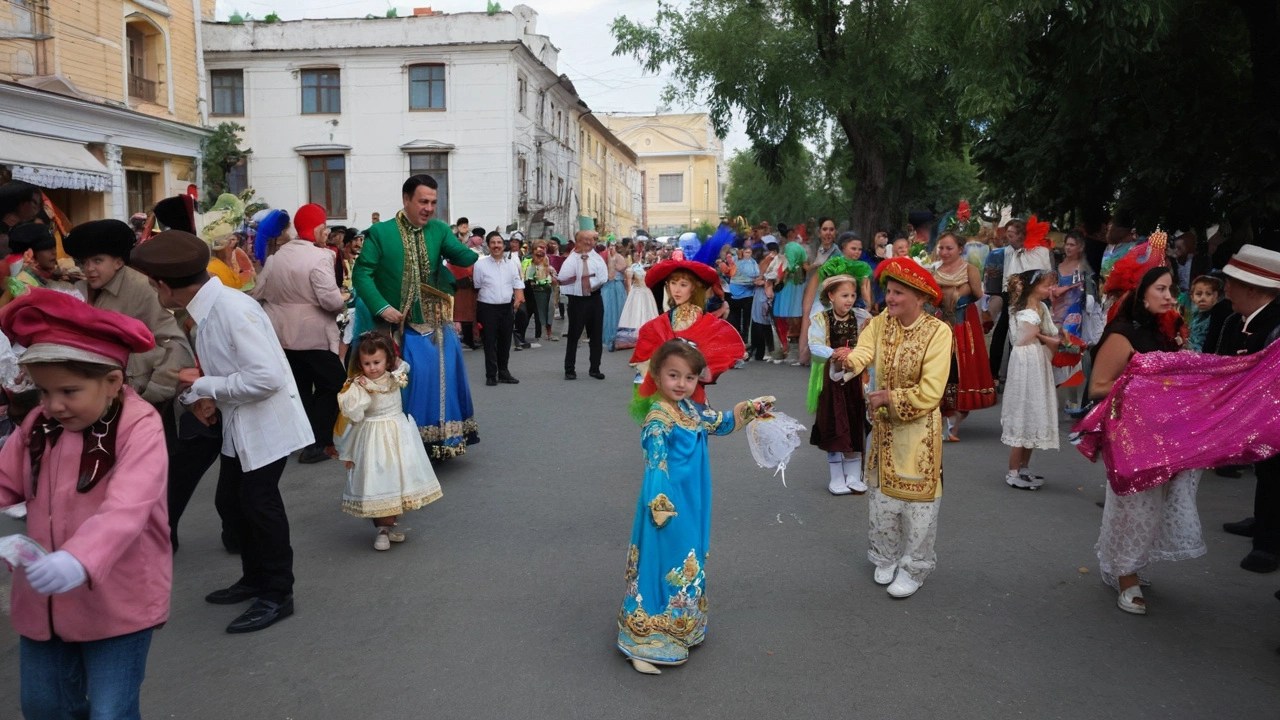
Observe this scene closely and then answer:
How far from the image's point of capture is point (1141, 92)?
11.1 metres

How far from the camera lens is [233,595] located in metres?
5.04

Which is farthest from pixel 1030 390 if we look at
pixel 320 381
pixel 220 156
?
pixel 220 156

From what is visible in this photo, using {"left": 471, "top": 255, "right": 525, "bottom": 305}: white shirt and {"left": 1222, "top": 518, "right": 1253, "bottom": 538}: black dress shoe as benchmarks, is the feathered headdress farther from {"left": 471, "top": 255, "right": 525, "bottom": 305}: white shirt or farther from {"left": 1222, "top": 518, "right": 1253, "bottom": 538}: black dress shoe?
{"left": 471, "top": 255, "right": 525, "bottom": 305}: white shirt

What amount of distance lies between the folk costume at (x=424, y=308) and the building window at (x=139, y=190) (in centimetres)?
1926

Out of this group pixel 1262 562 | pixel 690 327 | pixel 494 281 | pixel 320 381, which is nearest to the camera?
pixel 690 327

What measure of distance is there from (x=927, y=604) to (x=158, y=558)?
11.8 feet

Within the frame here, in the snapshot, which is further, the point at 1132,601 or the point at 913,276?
the point at 913,276

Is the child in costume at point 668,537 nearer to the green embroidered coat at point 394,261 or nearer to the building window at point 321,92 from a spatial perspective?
the green embroidered coat at point 394,261

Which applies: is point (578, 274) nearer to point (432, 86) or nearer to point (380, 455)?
point (380, 455)

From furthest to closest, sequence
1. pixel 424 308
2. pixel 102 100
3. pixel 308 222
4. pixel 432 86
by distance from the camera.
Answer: pixel 432 86 < pixel 102 100 < pixel 308 222 < pixel 424 308

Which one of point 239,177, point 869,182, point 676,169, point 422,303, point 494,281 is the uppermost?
point 676,169

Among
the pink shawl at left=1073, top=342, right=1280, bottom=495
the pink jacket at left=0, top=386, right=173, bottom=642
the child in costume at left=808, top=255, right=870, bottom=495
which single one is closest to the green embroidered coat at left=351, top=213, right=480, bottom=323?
the child in costume at left=808, top=255, right=870, bottom=495

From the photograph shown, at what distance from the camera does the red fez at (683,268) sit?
5730mm

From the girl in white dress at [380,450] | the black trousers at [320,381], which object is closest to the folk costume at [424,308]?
Result: the black trousers at [320,381]
